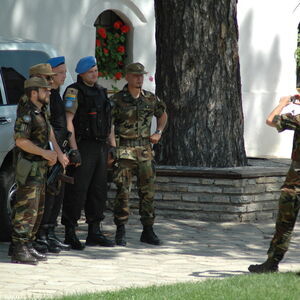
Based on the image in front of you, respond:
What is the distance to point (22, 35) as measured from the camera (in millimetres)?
15258

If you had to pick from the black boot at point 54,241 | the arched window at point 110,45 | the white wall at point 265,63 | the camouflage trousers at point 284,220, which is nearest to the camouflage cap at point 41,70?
the black boot at point 54,241

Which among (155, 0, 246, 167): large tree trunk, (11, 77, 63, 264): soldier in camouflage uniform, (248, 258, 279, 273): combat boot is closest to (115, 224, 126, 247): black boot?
(11, 77, 63, 264): soldier in camouflage uniform

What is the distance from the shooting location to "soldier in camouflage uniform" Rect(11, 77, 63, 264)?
799 centimetres

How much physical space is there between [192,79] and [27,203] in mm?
4275

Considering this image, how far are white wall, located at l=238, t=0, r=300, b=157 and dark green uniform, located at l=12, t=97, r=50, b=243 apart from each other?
10400 mm

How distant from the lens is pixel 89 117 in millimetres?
8898

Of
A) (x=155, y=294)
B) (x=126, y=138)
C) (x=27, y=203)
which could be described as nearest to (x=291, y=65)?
(x=126, y=138)

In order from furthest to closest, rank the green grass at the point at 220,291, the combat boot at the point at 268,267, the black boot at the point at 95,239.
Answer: the black boot at the point at 95,239, the combat boot at the point at 268,267, the green grass at the point at 220,291

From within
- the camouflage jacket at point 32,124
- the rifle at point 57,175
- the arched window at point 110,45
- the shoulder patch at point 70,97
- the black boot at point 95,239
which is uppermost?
the arched window at point 110,45

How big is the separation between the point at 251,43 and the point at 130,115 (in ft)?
30.6

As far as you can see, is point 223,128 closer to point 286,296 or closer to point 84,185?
point 84,185

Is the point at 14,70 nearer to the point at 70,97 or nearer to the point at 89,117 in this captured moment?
the point at 70,97

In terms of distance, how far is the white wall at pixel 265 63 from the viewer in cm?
1814

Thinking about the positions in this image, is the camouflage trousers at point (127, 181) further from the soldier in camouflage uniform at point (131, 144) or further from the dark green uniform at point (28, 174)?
the dark green uniform at point (28, 174)
